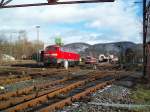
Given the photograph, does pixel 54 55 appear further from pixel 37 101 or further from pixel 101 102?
pixel 37 101

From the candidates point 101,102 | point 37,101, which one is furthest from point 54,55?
point 37,101

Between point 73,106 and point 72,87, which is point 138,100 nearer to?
point 73,106

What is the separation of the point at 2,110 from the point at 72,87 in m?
7.83

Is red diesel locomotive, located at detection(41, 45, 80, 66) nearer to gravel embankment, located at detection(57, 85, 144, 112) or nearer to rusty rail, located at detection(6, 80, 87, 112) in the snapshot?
rusty rail, located at detection(6, 80, 87, 112)

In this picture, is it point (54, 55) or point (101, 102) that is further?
point (54, 55)

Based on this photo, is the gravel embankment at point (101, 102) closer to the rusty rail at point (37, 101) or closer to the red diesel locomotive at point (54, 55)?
the rusty rail at point (37, 101)

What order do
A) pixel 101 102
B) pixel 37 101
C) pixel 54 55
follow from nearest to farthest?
pixel 37 101 < pixel 101 102 < pixel 54 55

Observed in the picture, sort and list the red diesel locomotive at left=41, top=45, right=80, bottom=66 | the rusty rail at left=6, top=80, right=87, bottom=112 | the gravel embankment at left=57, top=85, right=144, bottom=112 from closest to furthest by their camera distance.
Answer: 1. the rusty rail at left=6, top=80, right=87, bottom=112
2. the gravel embankment at left=57, top=85, right=144, bottom=112
3. the red diesel locomotive at left=41, top=45, right=80, bottom=66

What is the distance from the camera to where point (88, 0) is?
642 inches

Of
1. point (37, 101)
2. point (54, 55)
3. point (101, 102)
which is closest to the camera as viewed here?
point (37, 101)

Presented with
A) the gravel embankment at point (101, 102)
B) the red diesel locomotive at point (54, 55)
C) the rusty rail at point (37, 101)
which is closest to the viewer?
the rusty rail at point (37, 101)

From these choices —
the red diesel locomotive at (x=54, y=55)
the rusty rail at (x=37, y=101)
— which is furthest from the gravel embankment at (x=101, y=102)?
the red diesel locomotive at (x=54, y=55)

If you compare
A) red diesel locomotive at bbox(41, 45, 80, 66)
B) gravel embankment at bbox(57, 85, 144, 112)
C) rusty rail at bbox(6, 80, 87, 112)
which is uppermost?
red diesel locomotive at bbox(41, 45, 80, 66)

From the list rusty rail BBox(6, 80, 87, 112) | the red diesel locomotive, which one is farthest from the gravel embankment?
the red diesel locomotive
